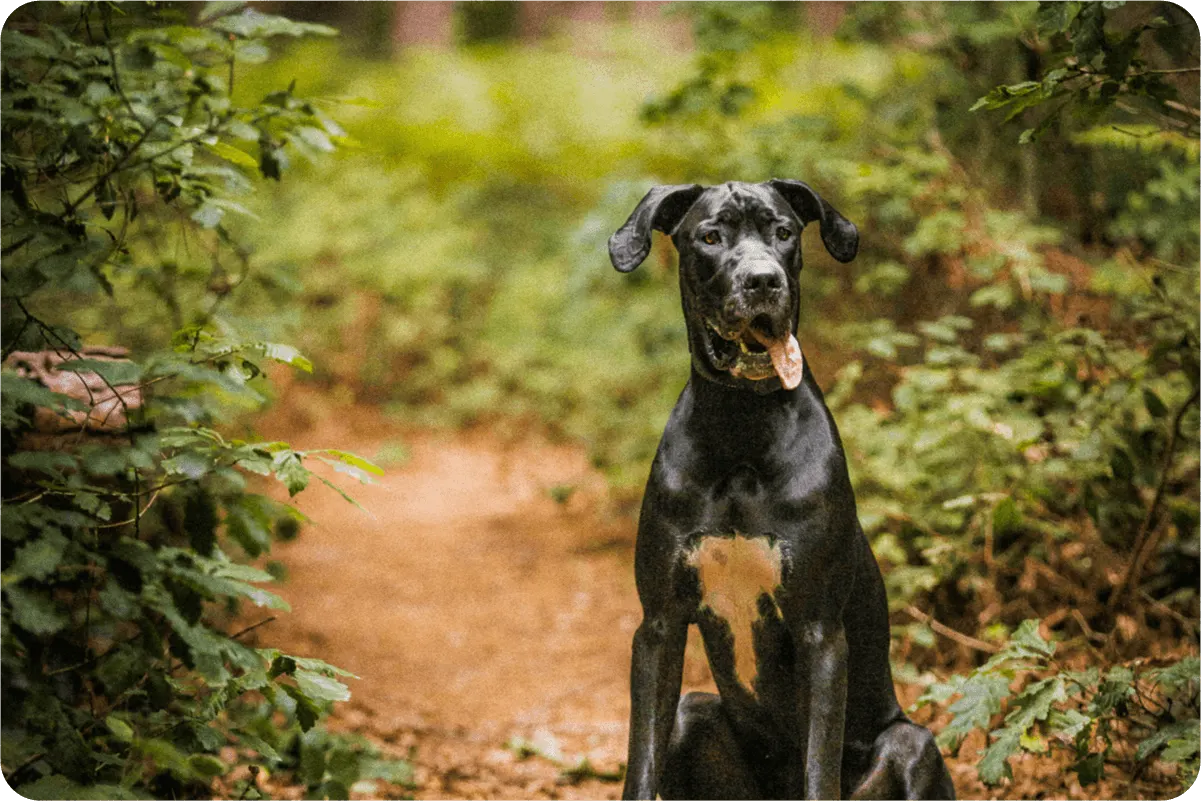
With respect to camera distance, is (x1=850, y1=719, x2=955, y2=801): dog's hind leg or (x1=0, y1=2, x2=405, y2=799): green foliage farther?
(x1=850, y1=719, x2=955, y2=801): dog's hind leg

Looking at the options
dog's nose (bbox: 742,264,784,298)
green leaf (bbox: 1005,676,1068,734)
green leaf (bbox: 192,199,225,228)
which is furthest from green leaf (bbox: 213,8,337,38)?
green leaf (bbox: 1005,676,1068,734)

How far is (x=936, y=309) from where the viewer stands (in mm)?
6621

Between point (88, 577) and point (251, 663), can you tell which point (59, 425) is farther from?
point (251, 663)

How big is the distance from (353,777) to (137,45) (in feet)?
8.58

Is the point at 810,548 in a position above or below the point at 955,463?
above

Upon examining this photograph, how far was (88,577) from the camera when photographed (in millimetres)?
3184

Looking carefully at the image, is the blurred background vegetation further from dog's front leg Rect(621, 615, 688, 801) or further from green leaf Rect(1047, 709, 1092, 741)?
dog's front leg Rect(621, 615, 688, 801)

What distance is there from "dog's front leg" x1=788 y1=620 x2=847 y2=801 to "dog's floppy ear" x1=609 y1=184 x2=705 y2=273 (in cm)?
112

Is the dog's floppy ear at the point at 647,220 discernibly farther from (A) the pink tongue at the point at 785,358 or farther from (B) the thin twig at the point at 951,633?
(B) the thin twig at the point at 951,633

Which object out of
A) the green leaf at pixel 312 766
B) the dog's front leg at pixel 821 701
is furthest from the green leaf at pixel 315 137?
the dog's front leg at pixel 821 701

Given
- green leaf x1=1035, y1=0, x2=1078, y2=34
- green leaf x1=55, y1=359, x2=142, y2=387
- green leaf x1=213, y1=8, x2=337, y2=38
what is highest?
green leaf x1=1035, y1=0, x2=1078, y2=34

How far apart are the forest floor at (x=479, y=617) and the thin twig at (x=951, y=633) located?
36cm

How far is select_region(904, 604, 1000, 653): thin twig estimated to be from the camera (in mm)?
4707

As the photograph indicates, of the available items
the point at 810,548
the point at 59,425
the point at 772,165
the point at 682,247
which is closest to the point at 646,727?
the point at 810,548
